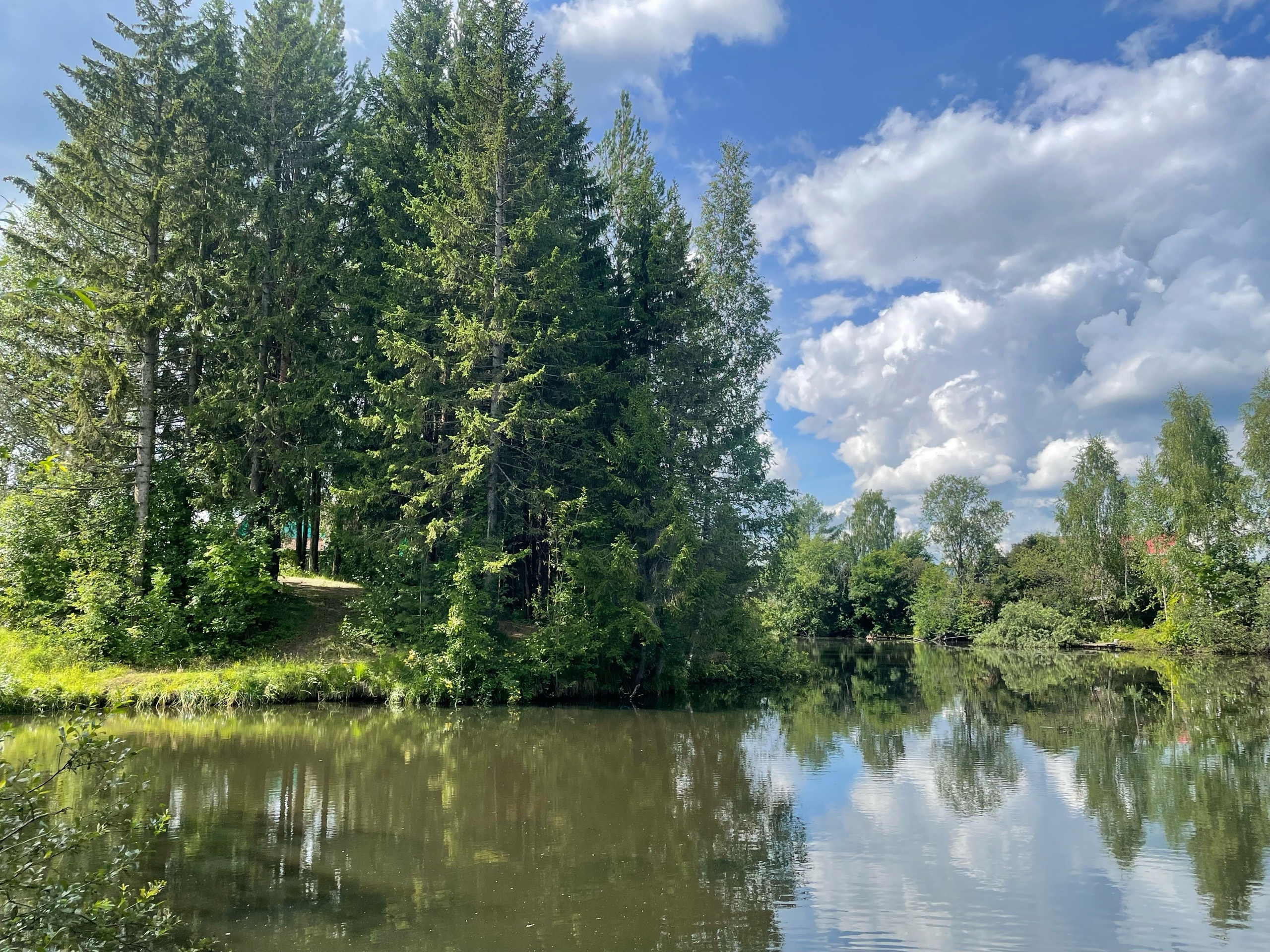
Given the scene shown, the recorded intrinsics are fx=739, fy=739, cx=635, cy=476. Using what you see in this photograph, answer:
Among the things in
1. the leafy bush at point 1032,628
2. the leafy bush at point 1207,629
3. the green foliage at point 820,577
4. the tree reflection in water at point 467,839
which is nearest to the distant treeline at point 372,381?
the tree reflection in water at point 467,839

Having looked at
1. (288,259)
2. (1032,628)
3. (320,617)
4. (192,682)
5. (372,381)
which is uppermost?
(288,259)

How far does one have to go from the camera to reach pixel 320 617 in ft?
71.7

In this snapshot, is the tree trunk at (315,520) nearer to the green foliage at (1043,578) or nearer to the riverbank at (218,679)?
the riverbank at (218,679)

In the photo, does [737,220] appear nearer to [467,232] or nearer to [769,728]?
[467,232]

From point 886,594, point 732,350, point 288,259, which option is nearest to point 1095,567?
point 886,594

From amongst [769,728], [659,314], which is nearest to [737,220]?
[659,314]

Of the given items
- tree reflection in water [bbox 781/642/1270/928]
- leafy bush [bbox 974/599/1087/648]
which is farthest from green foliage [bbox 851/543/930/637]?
tree reflection in water [bbox 781/642/1270/928]

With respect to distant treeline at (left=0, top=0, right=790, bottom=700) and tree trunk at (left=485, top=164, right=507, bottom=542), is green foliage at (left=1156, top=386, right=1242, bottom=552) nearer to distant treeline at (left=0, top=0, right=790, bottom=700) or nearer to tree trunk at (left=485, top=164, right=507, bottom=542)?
distant treeline at (left=0, top=0, right=790, bottom=700)

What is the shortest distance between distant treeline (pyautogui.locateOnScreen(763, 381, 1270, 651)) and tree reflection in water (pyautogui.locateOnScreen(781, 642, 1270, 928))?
5.97 metres

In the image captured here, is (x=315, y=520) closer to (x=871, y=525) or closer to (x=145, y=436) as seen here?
(x=145, y=436)

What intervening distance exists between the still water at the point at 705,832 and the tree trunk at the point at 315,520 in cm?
724

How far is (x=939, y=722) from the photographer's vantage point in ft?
59.9

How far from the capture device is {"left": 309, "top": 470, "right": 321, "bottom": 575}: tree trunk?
2225 centimetres

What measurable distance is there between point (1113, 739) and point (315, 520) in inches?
960
